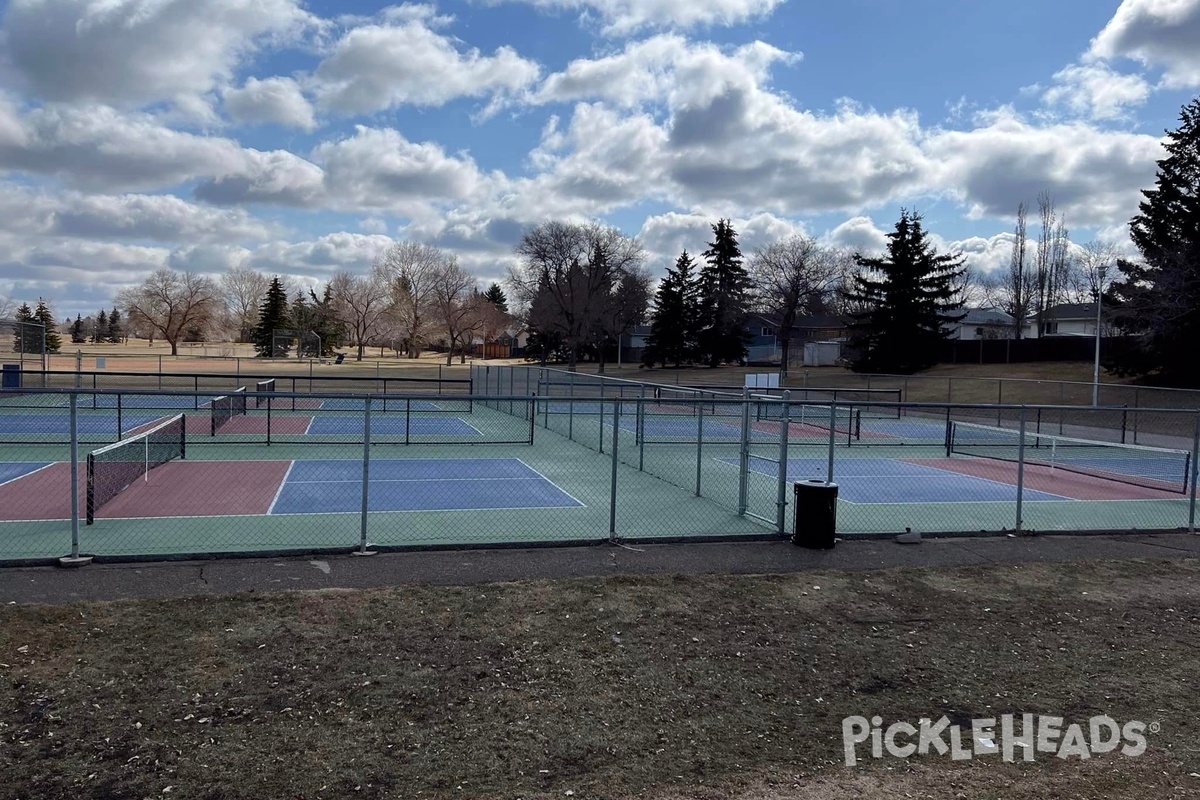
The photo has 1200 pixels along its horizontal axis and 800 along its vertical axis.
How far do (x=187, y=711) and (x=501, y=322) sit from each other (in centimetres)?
10781

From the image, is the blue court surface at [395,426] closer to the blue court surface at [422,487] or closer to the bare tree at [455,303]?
the blue court surface at [422,487]

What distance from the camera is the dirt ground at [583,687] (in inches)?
→ 200

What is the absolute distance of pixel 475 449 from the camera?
74.8 feet

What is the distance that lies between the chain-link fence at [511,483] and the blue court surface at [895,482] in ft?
0.32

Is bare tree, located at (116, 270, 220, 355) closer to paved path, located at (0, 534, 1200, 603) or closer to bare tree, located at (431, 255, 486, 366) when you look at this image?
bare tree, located at (431, 255, 486, 366)

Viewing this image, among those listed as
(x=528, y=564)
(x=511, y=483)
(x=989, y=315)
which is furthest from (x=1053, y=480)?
(x=989, y=315)

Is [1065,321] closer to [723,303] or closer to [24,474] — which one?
[723,303]

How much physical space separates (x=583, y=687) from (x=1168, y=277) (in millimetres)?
46731

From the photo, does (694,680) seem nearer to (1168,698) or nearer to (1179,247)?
(1168,698)

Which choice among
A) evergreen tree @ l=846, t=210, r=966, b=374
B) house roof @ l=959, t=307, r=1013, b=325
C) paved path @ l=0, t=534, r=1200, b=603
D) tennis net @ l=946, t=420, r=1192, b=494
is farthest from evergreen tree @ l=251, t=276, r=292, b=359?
paved path @ l=0, t=534, r=1200, b=603

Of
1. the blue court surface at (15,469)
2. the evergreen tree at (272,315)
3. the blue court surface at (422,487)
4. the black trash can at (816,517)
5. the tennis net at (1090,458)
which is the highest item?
the evergreen tree at (272,315)

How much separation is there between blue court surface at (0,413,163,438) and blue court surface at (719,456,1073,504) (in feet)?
56.5

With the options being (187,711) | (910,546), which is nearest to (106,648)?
(187,711)

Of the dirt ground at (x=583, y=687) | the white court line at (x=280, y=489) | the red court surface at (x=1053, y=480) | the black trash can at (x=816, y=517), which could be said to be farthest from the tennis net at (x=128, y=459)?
the red court surface at (x=1053, y=480)
